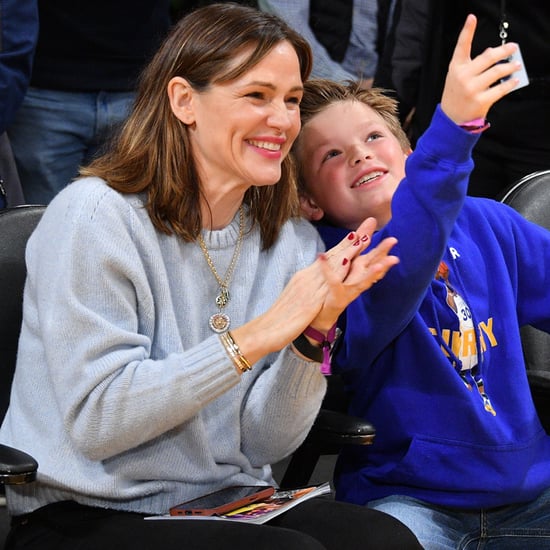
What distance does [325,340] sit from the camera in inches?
88.7

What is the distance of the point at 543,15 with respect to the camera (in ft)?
12.0

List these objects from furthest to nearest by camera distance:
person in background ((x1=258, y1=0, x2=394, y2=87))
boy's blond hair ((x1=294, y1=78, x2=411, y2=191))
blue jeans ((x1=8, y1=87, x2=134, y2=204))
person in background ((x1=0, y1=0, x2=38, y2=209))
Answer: person in background ((x1=258, y1=0, x2=394, y2=87))
blue jeans ((x1=8, y1=87, x2=134, y2=204))
person in background ((x1=0, y1=0, x2=38, y2=209))
boy's blond hair ((x1=294, y1=78, x2=411, y2=191))

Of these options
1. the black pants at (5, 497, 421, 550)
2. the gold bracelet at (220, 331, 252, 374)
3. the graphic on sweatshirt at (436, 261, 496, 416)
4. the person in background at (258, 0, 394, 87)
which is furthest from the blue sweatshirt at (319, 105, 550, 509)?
the person in background at (258, 0, 394, 87)

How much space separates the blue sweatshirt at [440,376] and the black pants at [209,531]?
264mm

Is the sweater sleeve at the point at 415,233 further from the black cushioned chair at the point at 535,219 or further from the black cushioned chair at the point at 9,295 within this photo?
the black cushioned chair at the point at 9,295

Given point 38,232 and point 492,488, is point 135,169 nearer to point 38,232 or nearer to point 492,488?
point 38,232

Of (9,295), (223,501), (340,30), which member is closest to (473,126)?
(223,501)

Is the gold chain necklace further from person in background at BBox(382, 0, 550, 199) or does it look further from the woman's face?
person in background at BBox(382, 0, 550, 199)

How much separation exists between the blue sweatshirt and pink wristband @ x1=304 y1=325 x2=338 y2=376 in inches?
5.7

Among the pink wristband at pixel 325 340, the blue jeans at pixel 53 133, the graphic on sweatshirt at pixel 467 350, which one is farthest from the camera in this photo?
the blue jeans at pixel 53 133

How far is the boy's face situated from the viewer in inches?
101

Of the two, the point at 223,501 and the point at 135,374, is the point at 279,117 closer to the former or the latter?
the point at 135,374

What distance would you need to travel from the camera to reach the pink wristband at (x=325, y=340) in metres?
2.23

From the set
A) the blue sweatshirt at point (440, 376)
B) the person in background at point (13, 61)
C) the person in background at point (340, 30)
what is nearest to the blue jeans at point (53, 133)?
the person in background at point (13, 61)
